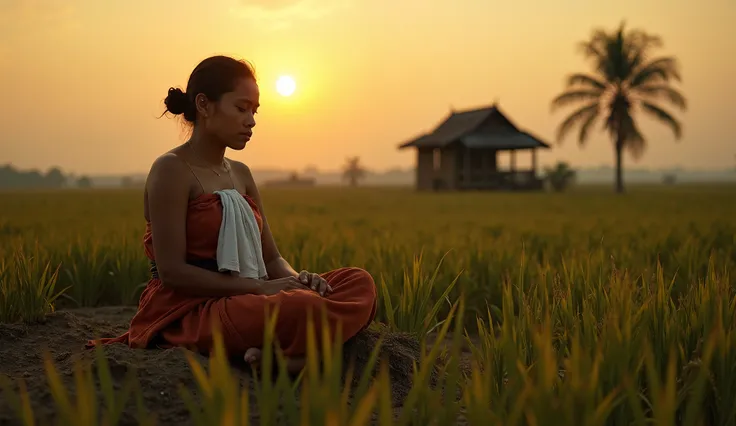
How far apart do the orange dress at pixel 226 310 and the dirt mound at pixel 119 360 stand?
10 cm

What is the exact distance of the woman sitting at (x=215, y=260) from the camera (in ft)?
7.55

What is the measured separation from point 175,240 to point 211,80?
60 centimetres

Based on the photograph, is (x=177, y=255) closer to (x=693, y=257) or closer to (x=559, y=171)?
(x=693, y=257)

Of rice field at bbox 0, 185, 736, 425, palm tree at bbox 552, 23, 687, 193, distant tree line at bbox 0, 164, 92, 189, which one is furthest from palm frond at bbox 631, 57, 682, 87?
distant tree line at bbox 0, 164, 92, 189

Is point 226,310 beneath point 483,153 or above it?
beneath

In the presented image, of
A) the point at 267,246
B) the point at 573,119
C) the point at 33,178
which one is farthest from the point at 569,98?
the point at 33,178

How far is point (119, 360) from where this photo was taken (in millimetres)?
2170

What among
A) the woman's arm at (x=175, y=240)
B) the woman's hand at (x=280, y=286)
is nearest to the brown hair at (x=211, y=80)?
the woman's arm at (x=175, y=240)

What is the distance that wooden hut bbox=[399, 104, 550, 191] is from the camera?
94.7 ft

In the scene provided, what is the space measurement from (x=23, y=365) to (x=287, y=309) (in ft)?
3.65

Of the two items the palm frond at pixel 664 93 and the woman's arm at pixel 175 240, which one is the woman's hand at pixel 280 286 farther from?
the palm frond at pixel 664 93

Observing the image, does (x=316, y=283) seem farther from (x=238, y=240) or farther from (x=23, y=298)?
(x=23, y=298)

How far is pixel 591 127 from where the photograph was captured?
30141 mm

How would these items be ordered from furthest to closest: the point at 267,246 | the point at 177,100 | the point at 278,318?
1. the point at 267,246
2. the point at 177,100
3. the point at 278,318
